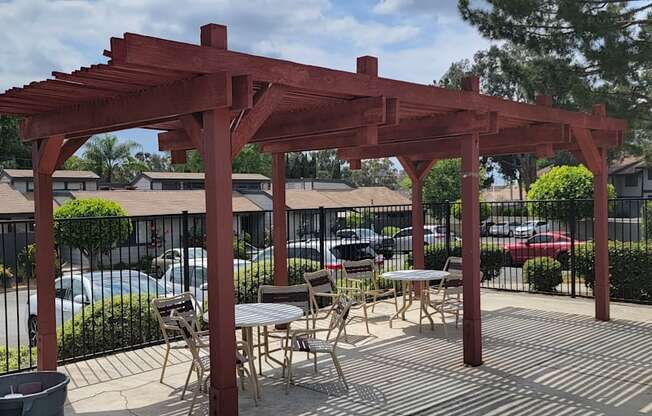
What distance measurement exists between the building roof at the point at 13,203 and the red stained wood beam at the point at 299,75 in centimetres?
2211

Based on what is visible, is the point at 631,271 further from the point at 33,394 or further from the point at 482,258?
the point at 33,394

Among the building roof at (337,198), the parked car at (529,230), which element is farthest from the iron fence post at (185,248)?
the building roof at (337,198)

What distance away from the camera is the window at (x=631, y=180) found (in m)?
44.7

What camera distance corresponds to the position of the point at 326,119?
5.60 meters

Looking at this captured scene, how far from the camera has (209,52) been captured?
4.00 metres

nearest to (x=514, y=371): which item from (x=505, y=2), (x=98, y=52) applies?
(x=98, y=52)

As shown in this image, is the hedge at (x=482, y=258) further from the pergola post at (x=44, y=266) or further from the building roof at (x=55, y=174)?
the building roof at (x=55, y=174)

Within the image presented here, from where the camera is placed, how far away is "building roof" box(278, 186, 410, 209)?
32781 mm

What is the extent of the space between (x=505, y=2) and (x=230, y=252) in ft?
39.3

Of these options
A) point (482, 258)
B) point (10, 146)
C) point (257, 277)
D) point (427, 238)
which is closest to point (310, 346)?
point (257, 277)

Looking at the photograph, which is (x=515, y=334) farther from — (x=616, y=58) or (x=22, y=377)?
(x=616, y=58)

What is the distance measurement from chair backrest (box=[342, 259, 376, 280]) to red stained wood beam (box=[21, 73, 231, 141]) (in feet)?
14.7

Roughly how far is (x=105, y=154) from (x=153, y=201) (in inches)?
906

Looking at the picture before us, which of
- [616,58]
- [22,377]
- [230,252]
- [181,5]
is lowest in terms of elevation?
[22,377]
